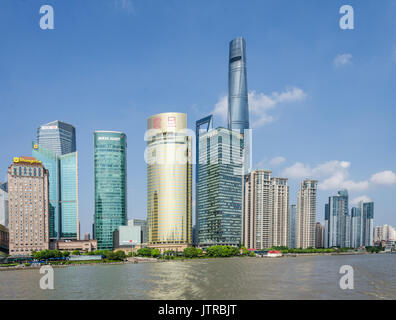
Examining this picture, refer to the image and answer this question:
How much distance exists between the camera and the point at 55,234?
6403 inches

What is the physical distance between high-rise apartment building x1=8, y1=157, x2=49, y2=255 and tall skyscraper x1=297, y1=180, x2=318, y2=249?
127423 millimetres

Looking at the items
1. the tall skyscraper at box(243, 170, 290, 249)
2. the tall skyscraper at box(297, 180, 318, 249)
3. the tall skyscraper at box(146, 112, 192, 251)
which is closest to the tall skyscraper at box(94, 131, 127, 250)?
the tall skyscraper at box(146, 112, 192, 251)

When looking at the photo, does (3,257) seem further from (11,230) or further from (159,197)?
(159,197)

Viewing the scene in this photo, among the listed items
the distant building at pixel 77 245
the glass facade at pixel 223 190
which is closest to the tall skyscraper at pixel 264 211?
the glass facade at pixel 223 190

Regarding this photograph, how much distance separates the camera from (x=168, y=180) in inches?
A: 5207

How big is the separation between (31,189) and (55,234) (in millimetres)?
57253

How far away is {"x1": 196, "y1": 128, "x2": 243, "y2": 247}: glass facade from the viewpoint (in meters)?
151

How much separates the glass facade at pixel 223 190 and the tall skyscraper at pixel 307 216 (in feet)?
140

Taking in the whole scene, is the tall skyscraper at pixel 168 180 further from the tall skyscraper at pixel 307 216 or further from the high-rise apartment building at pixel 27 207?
the tall skyscraper at pixel 307 216

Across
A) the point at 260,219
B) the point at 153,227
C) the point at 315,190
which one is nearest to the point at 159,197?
the point at 153,227

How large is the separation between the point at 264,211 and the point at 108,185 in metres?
76.0

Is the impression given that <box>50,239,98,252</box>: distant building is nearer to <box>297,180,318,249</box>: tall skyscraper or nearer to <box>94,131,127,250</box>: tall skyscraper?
<box>94,131,127,250</box>: tall skyscraper

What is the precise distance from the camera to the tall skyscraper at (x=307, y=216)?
174 meters

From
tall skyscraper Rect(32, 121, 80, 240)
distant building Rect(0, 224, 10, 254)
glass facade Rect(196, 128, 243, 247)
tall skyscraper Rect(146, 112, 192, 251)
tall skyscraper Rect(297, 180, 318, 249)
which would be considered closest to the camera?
distant building Rect(0, 224, 10, 254)
